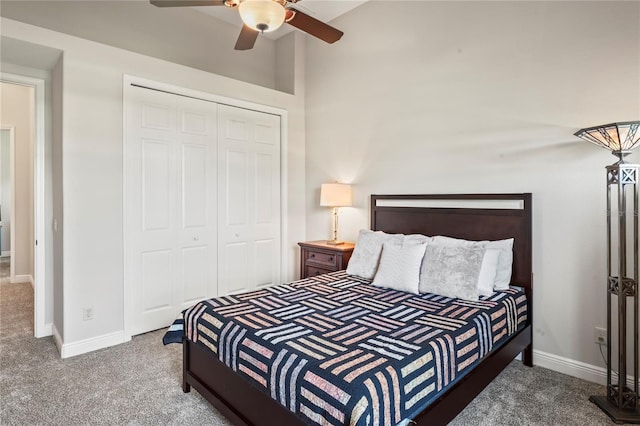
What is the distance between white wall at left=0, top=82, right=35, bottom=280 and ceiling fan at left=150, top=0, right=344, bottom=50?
445 centimetres

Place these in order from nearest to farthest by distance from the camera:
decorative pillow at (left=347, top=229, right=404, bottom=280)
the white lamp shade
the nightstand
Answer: decorative pillow at (left=347, top=229, right=404, bottom=280), the nightstand, the white lamp shade

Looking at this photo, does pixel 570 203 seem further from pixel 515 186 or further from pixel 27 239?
pixel 27 239

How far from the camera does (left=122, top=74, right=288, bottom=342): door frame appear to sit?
10.3 ft

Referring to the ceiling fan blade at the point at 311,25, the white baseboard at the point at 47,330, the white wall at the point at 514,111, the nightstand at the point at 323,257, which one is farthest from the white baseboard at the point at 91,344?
the ceiling fan blade at the point at 311,25

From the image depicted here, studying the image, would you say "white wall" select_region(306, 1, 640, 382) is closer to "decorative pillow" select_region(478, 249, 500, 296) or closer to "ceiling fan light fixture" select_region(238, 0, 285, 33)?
"decorative pillow" select_region(478, 249, 500, 296)

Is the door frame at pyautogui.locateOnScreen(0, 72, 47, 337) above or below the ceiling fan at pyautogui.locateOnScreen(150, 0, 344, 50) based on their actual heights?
below

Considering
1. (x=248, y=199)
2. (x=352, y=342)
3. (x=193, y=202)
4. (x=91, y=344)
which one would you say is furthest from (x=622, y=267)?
(x=91, y=344)

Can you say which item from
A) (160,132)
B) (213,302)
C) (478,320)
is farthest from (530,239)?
(160,132)

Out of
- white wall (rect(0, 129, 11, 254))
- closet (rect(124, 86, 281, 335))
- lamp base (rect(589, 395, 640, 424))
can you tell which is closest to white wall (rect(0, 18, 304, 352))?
closet (rect(124, 86, 281, 335))

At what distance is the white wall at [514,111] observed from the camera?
2438 mm

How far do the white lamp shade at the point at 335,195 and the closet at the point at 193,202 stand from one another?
32.7 inches

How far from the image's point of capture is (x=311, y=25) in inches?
97.3

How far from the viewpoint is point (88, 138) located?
2943mm

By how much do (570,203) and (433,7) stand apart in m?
2.08
